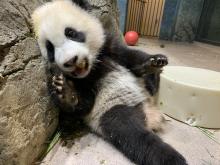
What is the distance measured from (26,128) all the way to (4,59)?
0.33m

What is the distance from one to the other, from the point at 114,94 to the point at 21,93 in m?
0.56

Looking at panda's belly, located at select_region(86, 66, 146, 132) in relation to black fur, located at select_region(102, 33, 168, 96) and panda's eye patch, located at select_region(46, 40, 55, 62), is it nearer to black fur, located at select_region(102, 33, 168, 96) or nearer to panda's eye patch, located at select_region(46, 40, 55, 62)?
black fur, located at select_region(102, 33, 168, 96)

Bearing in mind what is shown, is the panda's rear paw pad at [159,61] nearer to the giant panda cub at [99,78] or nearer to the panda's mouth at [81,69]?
the giant panda cub at [99,78]

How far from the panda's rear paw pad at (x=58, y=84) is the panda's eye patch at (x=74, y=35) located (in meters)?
0.23

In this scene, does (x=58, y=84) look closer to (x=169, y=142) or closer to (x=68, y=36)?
(x=68, y=36)

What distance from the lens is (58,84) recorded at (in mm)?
1536

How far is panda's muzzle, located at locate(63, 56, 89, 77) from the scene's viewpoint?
151 cm

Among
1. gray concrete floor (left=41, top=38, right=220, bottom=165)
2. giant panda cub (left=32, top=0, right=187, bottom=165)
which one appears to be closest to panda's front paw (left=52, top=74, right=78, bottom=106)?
giant panda cub (left=32, top=0, right=187, bottom=165)

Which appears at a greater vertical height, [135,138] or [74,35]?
[74,35]

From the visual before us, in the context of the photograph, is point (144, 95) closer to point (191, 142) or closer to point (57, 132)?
point (191, 142)

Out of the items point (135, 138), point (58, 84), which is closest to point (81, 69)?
point (58, 84)

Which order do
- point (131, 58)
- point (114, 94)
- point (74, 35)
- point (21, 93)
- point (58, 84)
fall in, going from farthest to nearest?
point (131, 58), point (114, 94), point (74, 35), point (58, 84), point (21, 93)

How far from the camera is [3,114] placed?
50.2 inches

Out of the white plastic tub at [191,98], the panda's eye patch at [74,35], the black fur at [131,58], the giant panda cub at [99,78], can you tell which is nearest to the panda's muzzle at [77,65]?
the giant panda cub at [99,78]
